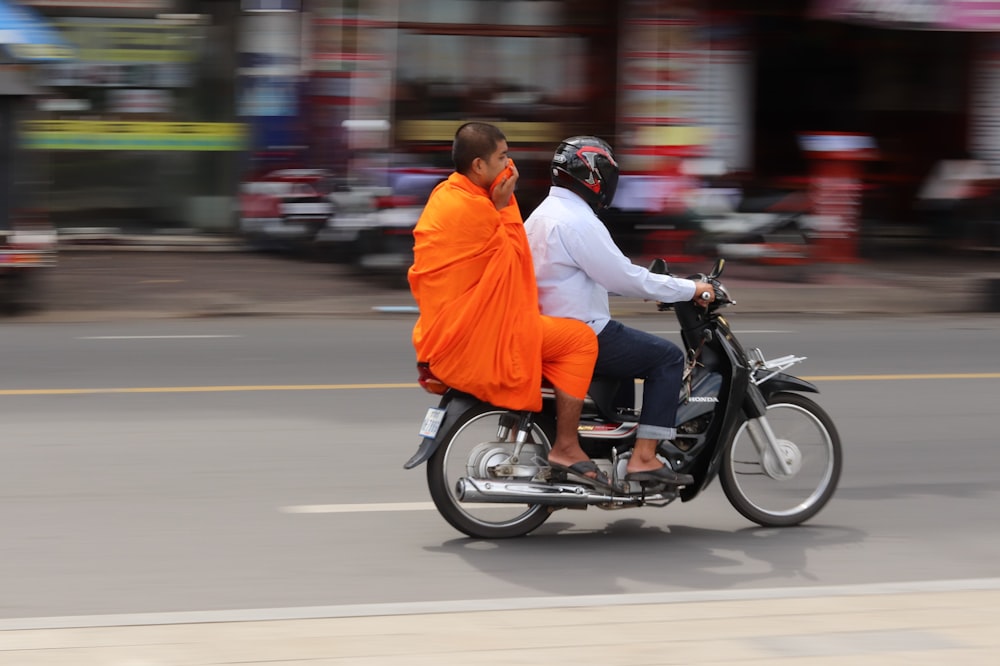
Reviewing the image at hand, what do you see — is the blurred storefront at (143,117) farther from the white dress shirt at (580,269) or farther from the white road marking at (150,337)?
the white dress shirt at (580,269)

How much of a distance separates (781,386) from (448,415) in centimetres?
145

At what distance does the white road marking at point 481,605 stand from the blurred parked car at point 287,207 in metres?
12.1

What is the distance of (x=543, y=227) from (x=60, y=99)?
13.8m

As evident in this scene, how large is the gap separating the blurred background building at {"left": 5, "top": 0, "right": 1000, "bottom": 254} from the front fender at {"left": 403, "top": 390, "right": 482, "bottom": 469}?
36.8 feet

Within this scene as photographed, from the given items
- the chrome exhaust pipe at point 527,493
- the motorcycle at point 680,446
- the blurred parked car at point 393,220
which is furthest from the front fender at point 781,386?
the blurred parked car at point 393,220

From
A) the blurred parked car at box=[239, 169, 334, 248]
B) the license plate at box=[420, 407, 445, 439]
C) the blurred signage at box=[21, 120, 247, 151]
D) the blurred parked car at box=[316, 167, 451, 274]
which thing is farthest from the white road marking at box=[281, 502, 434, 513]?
the blurred signage at box=[21, 120, 247, 151]

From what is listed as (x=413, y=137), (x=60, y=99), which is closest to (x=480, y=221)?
(x=413, y=137)

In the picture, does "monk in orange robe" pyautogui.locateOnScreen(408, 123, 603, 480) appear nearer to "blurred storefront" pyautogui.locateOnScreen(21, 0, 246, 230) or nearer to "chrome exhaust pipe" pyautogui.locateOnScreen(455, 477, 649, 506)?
"chrome exhaust pipe" pyautogui.locateOnScreen(455, 477, 649, 506)

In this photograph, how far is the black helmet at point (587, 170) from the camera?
5.57m

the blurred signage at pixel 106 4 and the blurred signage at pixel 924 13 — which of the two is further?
the blurred signage at pixel 106 4

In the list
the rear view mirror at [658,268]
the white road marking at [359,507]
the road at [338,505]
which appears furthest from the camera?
the white road marking at [359,507]

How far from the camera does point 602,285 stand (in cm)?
562

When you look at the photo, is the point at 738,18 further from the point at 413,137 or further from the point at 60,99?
the point at 60,99

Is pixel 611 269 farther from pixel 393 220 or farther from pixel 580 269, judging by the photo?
pixel 393 220
